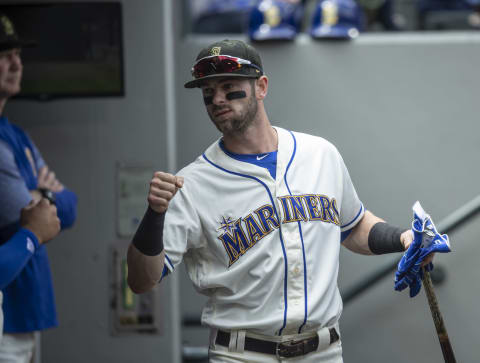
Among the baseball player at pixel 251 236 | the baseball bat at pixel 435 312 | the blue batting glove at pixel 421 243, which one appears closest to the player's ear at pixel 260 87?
the baseball player at pixel 251 236

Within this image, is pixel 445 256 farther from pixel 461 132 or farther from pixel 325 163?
pixel 325 163

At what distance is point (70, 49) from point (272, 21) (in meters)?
1.51

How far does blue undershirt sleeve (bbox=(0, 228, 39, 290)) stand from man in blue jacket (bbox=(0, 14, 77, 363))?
31 centimetres

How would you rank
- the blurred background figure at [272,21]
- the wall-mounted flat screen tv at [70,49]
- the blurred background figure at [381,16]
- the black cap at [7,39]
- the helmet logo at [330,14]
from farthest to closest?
the blurred background figure at [381,16]
the helmet logo at [330,14]
the blurred background figure at [272,21]
the wall-mounted flat screen tv at [70,49]
the black cap at [7,39]

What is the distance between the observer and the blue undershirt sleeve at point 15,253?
2750 millimetres

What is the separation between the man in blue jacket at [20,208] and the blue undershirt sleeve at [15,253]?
0.31 meters

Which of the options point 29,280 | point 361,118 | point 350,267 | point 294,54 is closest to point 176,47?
point 294,54

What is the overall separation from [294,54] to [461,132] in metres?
1.25

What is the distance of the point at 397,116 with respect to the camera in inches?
195

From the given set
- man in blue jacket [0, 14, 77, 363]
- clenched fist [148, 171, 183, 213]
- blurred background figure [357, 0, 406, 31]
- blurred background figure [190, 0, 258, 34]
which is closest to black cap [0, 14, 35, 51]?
man in blue jacket [0, 14, 77, 363]

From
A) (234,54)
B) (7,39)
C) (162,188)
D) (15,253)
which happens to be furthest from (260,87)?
(7,39)

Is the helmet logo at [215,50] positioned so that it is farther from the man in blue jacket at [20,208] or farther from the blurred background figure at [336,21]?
the blurred background figure at [336,21]

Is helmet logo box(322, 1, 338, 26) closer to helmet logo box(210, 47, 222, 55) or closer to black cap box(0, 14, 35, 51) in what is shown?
black cap box(0, 14, 35, 51)

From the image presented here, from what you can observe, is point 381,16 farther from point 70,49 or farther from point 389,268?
point 70,49
